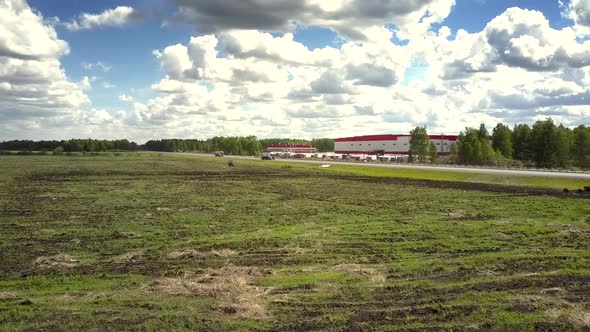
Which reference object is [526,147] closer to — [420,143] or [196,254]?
[420,143]

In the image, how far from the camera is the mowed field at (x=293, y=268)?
11.3 m

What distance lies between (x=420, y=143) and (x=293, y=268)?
114155mm

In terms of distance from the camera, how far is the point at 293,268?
15758 mm

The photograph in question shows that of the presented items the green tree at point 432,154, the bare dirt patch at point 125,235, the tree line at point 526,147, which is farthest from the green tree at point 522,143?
the bare dirt patch at point 125,235

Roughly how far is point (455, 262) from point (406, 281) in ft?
10.3

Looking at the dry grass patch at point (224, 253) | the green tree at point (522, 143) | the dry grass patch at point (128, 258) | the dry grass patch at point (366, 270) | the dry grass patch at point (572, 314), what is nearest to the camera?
the dry grass patch at point (572, 314)

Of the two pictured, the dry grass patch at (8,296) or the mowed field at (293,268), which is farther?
the dry grass patch at (8,296)

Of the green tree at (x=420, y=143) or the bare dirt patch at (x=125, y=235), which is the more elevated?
the green tree at (x=420, y=143)

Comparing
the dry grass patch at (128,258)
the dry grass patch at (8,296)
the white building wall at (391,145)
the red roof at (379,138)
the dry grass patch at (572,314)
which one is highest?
the red roof at (379,138)

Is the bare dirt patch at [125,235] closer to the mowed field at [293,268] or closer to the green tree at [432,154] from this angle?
the mowed field at [293,268]

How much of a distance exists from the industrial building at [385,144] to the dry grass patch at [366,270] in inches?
5214

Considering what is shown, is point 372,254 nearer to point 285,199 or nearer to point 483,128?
point 285,199

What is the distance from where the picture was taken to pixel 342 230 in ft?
75.4

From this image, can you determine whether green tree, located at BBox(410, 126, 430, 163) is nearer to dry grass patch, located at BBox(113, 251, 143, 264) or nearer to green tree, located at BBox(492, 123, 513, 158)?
green tree, located at BBox(492, 123, 513, 158)
